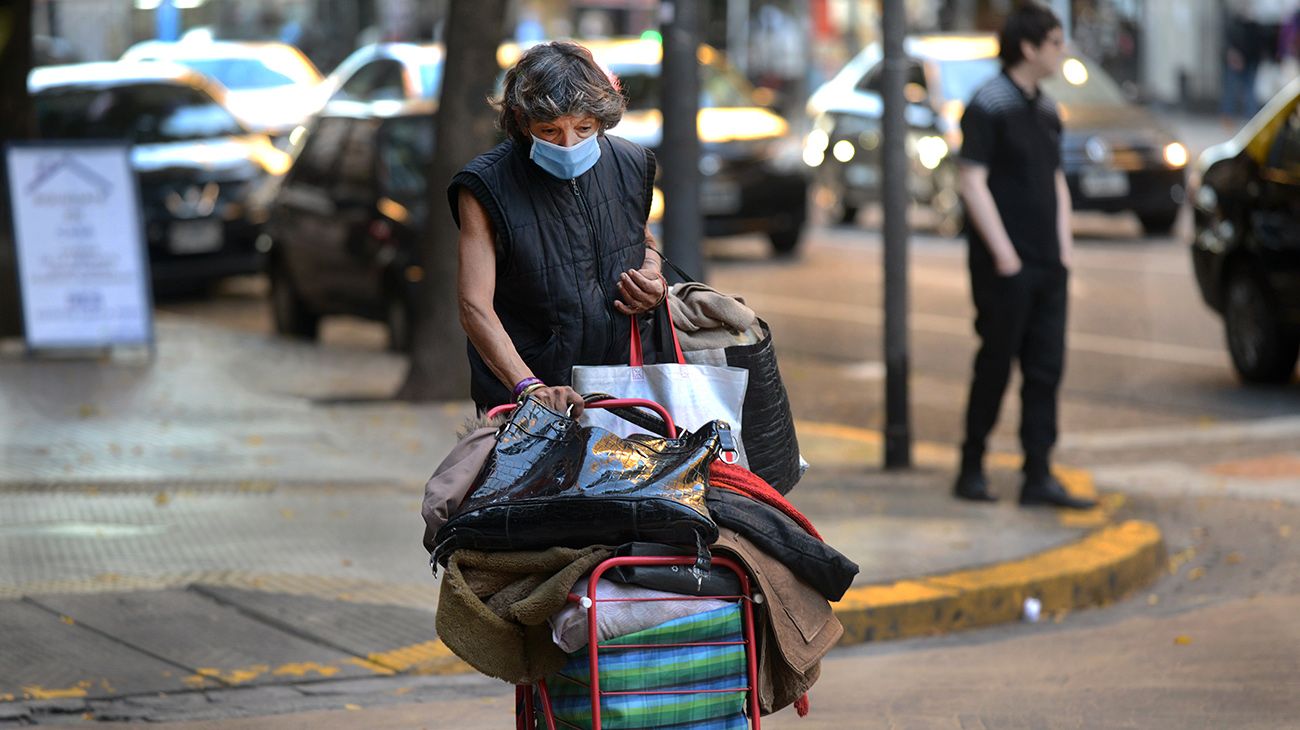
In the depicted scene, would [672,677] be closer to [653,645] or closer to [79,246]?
[653,645]

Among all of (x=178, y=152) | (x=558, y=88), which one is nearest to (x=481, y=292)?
(x=558, y=88)

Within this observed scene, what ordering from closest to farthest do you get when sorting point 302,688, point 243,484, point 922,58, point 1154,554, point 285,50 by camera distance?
point 302,688 → point 1154,554 → point 243,484 → point 922,58 → point 285,50

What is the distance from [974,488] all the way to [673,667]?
4734 millimetres

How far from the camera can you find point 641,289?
168 inches

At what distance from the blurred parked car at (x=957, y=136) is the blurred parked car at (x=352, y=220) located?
5.93 m

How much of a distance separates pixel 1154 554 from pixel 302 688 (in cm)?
345

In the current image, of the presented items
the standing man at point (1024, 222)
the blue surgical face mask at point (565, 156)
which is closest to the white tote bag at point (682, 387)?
the blue surgical face mask at point (565, 156)

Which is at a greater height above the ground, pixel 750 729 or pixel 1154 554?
pixel 750 729

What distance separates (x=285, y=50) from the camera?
26.1 meters

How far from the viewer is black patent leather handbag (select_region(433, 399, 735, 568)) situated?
3637 mm

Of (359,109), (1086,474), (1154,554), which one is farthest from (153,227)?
(1154,554)

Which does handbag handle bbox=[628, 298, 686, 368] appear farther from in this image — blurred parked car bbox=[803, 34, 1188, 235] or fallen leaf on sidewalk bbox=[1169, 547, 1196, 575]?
blurred parked car bbox=[803, 34, 1188, 235]

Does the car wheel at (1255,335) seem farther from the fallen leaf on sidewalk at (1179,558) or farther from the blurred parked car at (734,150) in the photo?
the blurred parked car at (734,150)

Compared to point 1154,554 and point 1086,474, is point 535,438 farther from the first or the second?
point 1086,474
